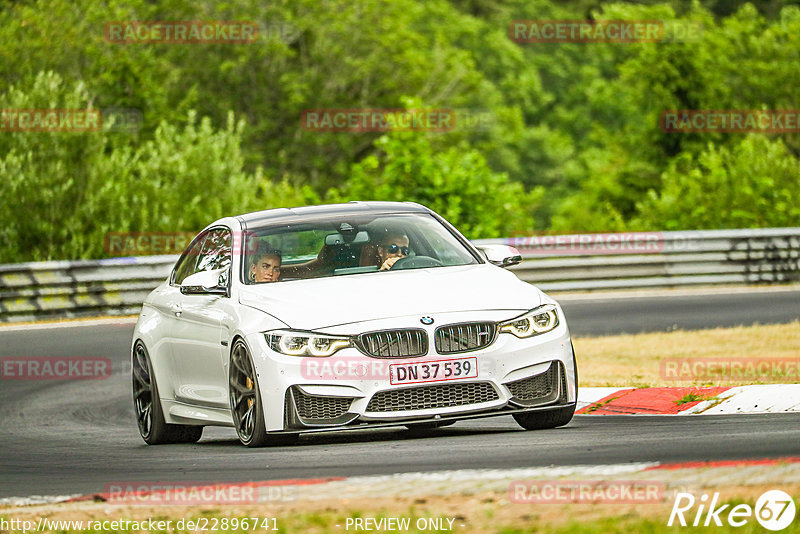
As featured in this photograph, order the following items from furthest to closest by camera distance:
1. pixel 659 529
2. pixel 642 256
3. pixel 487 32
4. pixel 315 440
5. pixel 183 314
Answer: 1. pixel 487 32
2. pixel 642 256
3. pixel 183 314
4. pixel 315 440
5. pixel 659 529

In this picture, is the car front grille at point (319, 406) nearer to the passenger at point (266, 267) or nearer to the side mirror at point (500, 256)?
the passenger at point (266, 267)

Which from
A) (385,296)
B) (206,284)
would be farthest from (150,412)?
(385,296)

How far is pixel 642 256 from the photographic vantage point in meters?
23.8

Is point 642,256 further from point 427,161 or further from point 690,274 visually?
point 427,161

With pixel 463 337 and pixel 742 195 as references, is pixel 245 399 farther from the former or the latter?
pixel 742 195

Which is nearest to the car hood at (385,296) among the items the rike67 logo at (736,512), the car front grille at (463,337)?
the car front grille at (463,337)

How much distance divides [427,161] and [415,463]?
70.0ft

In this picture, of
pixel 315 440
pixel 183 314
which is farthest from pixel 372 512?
pixel 183 314

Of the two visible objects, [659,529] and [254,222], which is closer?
[659,529]

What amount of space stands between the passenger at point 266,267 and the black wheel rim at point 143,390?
59.3 inches

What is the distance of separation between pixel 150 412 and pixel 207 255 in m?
1.18

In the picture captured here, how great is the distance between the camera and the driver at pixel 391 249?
9836 millimetres

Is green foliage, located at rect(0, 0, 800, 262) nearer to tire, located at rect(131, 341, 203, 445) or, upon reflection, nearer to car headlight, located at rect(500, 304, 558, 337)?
tire, located at rect(131, 341, 203, 445)

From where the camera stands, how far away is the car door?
958 centimetres
